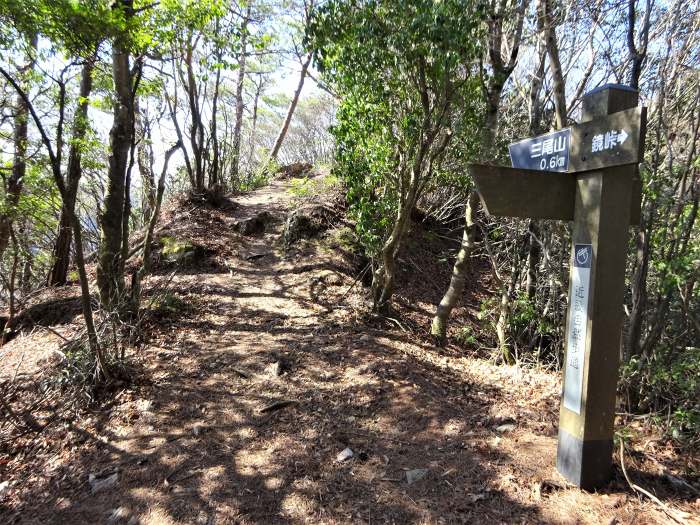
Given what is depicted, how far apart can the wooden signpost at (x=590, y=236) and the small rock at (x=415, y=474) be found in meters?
1.01

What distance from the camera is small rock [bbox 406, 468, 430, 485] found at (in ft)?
10.3

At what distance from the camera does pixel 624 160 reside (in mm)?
2518

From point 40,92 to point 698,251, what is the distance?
30.6 feet

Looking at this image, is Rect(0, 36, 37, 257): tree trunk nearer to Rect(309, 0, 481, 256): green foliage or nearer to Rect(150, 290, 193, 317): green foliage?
Rect(150, 290, 193, 317): green foliage

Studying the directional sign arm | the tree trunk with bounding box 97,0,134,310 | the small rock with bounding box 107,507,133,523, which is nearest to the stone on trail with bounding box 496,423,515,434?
the directional sign arm

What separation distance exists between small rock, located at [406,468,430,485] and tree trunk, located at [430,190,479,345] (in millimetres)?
3594

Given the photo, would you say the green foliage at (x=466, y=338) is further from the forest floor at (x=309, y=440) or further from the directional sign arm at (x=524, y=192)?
the directional sign arm at (x=524, y=192)

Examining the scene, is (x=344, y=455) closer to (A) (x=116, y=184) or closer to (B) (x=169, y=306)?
(B) (x=169, y=306)

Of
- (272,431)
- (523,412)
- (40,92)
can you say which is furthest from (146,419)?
(40,92)

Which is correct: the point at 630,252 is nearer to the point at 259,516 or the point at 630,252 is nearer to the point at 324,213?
the point at 259,516

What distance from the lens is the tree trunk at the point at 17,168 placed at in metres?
7.20

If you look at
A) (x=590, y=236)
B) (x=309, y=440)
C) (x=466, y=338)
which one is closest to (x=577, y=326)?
(x=590, y=236)

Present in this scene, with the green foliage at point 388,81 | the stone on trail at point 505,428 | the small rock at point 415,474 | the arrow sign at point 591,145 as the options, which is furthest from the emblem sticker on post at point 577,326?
the green foliage at point 388,81

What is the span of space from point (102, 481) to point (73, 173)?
5181 millimetres
